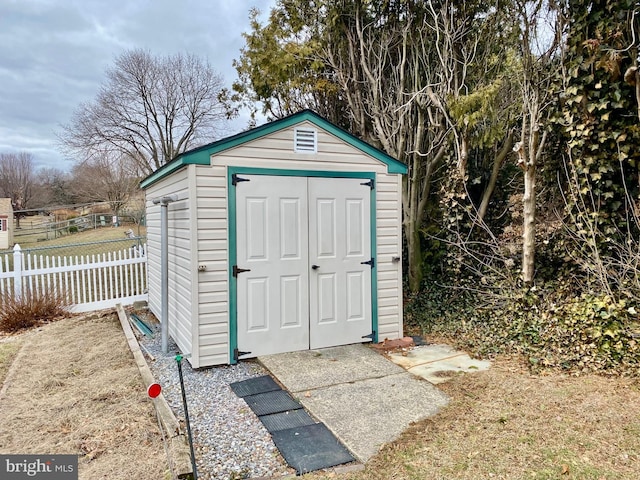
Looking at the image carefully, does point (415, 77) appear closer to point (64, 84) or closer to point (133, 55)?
point (133, 55)

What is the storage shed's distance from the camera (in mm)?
4234

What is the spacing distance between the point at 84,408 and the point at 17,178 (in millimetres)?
41337

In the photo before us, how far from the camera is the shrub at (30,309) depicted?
21.4 feet

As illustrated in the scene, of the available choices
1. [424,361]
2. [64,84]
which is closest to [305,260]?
[424,361]

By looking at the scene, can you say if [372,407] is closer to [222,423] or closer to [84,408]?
[222,423]

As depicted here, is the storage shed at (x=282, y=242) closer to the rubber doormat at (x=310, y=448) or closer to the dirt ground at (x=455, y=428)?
the dirt ground at (x=455, y=428)

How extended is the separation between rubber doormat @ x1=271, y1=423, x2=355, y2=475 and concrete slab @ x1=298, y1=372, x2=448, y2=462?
71 millimetres

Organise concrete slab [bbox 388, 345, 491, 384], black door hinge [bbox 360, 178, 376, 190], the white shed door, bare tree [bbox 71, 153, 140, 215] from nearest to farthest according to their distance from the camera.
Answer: concrete slab [bbox 388, 345, 491, 384] < the white shed door < black door hinge [bbox 360, 178, 376, 190] < bare tree [bbox 71, 153, 140, 215]

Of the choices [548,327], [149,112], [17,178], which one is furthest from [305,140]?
[17,178]

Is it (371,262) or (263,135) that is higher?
(263,135)

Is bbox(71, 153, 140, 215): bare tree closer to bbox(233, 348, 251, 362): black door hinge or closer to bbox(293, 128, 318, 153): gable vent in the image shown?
bbox(293, 128, 318, 153): gable vent

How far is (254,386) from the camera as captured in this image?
3809mm

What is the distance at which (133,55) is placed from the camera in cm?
1825

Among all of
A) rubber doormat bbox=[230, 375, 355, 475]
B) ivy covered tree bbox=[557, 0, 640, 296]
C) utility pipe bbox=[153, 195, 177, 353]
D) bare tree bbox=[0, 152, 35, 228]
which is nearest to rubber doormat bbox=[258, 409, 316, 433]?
rubber doormat bbox=[230, 375, 355, 475]
